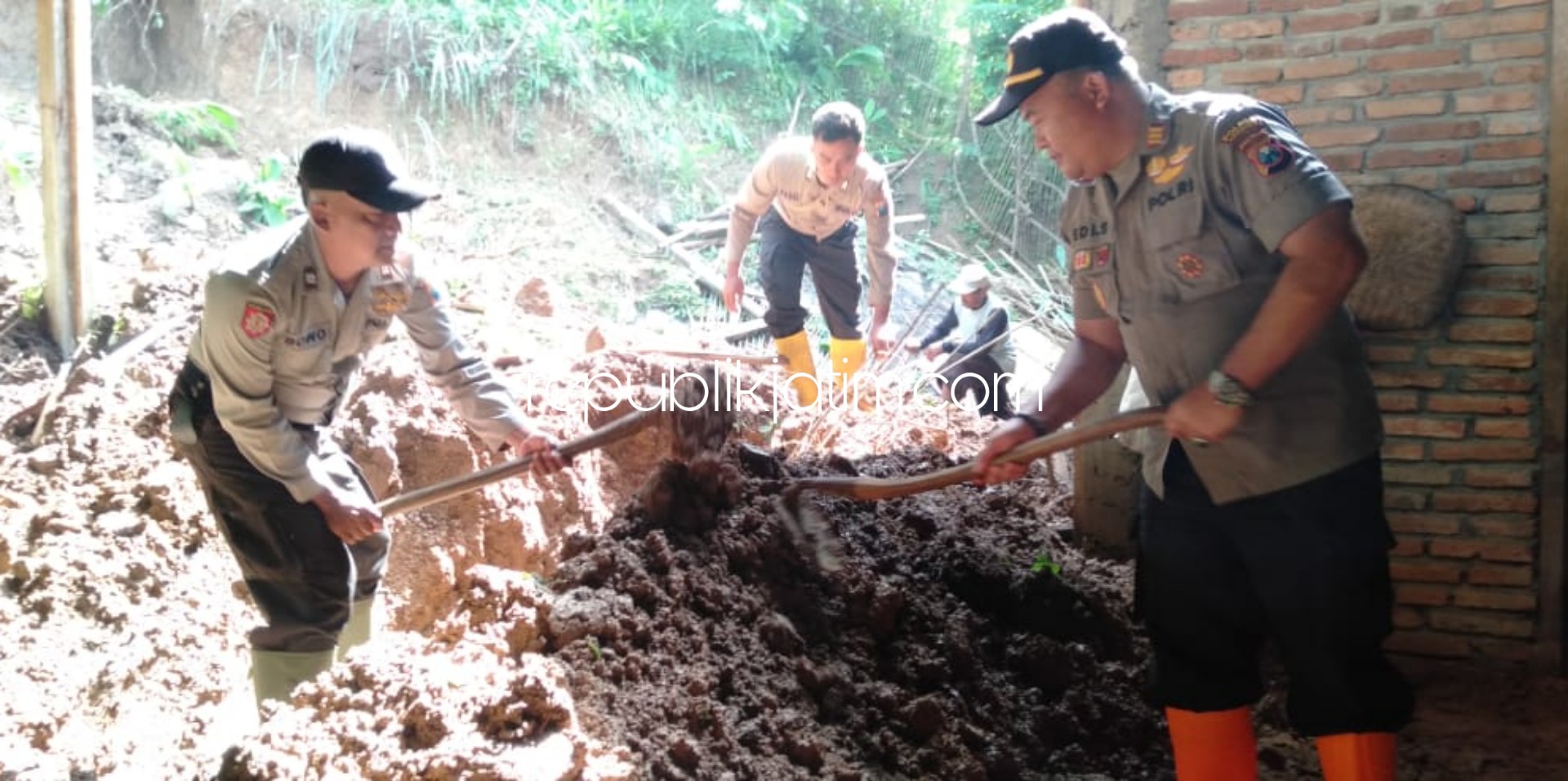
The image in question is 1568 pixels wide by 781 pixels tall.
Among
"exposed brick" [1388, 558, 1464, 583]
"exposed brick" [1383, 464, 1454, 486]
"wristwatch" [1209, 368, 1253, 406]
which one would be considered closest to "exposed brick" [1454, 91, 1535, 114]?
"exposed brick" [1383, 464, 1454, 486]

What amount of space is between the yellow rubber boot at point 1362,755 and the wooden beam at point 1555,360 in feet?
5.56

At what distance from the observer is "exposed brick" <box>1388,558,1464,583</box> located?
3713 mm

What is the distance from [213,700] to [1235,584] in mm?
3361

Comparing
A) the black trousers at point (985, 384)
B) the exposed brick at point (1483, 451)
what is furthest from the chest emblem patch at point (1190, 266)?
the black trousers at point (985, 384)

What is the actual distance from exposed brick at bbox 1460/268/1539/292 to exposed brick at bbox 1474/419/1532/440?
1.42 ft

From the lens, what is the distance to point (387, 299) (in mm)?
3111

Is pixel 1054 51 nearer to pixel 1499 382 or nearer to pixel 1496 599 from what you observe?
pixel 1499 382

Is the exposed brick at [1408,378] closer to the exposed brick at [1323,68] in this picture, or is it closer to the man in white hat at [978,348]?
the exposed brick at [1323,68]

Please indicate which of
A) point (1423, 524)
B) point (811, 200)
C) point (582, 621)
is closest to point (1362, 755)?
point (1423, 524)

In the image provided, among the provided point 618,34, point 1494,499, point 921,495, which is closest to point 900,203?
point 618,34

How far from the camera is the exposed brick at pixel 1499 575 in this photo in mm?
3641

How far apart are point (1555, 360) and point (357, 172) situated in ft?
12.0

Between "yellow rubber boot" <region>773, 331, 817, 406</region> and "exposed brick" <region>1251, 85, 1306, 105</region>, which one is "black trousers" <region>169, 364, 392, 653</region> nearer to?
"exposed brick" <region>1251, 85, 1306, 105</region>

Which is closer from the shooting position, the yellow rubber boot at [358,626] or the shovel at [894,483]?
the shovel at [894,483]
